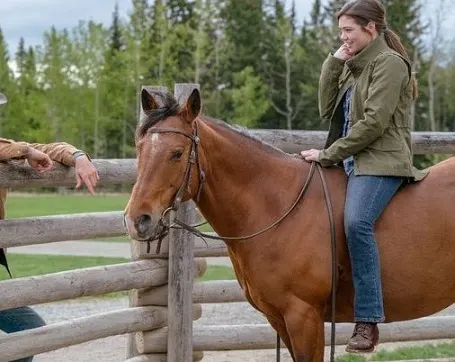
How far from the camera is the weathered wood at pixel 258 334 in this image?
19.5 feet

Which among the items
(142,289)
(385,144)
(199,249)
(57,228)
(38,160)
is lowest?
(142,289)

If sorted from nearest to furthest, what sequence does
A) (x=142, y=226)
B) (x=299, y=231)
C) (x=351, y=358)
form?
(x=142, y=226) → (x=299, y=231) → (x=351, y=358)

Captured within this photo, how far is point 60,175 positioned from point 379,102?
189 cm

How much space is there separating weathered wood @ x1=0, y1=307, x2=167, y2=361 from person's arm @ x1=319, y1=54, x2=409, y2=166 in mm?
2153

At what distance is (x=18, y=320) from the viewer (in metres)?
5.00

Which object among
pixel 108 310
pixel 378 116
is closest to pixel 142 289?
pixel 378 116

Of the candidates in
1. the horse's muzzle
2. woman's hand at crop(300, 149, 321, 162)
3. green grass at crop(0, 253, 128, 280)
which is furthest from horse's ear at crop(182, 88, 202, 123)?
green grass at crop(0, 253, 128, 280)

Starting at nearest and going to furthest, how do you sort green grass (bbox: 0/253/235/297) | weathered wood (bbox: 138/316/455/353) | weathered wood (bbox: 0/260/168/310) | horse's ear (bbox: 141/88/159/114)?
horse's ear (bbox: 141/88/159/114)
weathered wood (bbox: 0/260/168/310)
weathered wood (bbox: 138/316/455/353)
green grass (bbox: 0/253/235/297)

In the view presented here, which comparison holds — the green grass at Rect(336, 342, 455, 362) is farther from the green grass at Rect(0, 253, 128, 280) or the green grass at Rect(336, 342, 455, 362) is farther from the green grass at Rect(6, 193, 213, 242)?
the green grass at Rect(6, 193, 213, 242)

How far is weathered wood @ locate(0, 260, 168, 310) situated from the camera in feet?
15.5

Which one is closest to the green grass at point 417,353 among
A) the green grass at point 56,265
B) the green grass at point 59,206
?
the green grass at point 56,265

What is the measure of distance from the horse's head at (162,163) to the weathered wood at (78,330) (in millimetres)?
1444

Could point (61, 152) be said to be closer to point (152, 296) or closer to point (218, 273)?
point (152, 296)

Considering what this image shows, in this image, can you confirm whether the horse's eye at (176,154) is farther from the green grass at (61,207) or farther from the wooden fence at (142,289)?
the green grass at (61,207)
